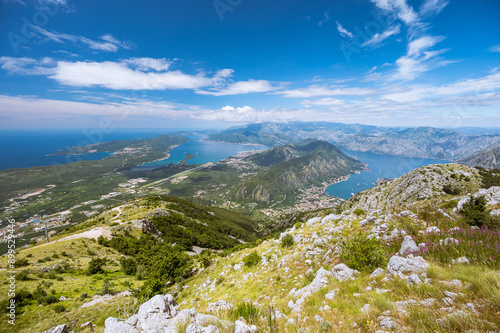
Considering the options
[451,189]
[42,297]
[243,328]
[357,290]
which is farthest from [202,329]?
[451,189]

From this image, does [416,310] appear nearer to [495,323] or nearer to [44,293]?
[495,323]

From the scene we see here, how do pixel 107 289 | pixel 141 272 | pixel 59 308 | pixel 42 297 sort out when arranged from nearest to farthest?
1. pixel 59 308
2. pixel 42 297
3. pixel 107 289
4. pixel 141 272

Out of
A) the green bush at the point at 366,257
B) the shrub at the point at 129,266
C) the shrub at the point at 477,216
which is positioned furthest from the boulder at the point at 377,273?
the shrub at the point at 129,266

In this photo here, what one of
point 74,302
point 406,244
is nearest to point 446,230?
point 406,244

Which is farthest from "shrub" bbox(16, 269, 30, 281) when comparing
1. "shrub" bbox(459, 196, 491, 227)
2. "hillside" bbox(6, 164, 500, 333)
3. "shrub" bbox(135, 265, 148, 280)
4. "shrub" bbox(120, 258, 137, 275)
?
"shrub" bbox(459, 196, 491, 227)

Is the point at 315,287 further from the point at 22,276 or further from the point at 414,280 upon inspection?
the point at 22,276

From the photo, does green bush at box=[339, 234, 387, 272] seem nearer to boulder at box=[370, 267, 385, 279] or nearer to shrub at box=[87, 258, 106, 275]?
boulder at box=[370, 267, 385, 279]
